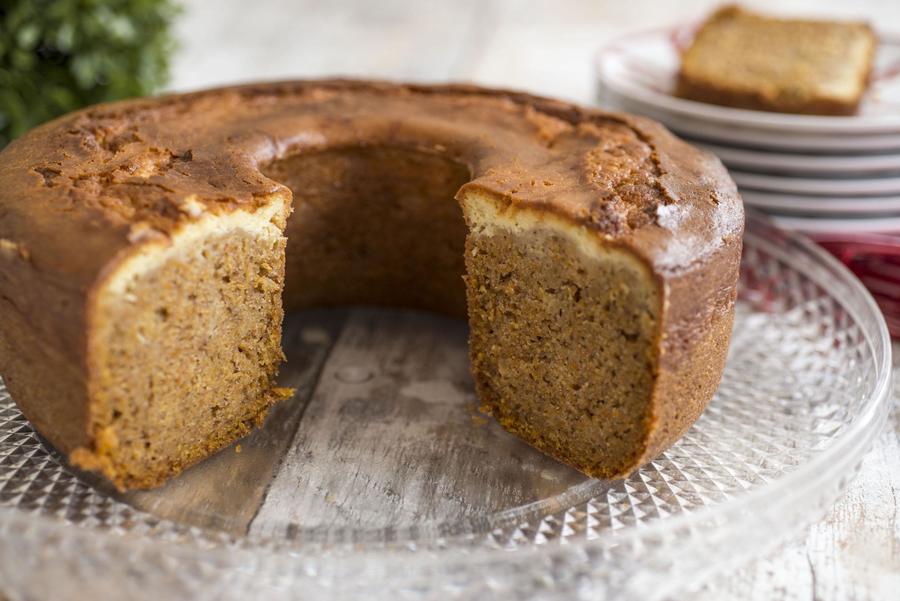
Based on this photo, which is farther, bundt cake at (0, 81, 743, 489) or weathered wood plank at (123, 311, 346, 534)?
weathered wood plank at (123, 311, 346, 534)

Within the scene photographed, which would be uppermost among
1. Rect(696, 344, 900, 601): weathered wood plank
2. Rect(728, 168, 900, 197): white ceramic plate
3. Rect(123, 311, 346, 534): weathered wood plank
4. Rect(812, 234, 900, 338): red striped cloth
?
Rect(728, 168, 900, 197): white ceramic plate

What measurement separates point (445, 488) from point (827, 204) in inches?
78.1

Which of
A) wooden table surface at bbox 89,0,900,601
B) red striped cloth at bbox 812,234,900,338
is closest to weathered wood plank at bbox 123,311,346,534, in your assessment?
red striped cloth at bbox 812,234,900,338

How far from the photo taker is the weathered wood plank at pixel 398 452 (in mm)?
2549

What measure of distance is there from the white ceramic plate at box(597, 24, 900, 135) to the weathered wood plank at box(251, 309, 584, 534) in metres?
1.28

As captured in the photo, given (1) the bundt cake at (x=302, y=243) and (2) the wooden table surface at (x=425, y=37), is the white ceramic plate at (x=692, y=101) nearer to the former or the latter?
(1) the bundt cake at (x=302, y=243)

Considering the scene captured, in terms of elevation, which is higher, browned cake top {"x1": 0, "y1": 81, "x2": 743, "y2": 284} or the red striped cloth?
browned cake top {"x1": 0, "y1": 81, "x2": 743, "y2": 284}

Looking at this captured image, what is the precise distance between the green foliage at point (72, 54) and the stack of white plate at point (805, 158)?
6.98ft

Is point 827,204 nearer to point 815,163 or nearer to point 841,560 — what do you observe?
point 815,163

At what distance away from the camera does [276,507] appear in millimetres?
2533

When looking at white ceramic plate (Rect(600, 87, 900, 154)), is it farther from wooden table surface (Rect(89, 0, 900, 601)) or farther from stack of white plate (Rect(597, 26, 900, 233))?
wooden table surface (Rect(89, 0, 900, 601))

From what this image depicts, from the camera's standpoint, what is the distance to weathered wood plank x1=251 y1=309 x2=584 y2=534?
8.36 ft

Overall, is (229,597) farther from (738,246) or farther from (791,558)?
(738,246)

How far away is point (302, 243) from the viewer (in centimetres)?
333
